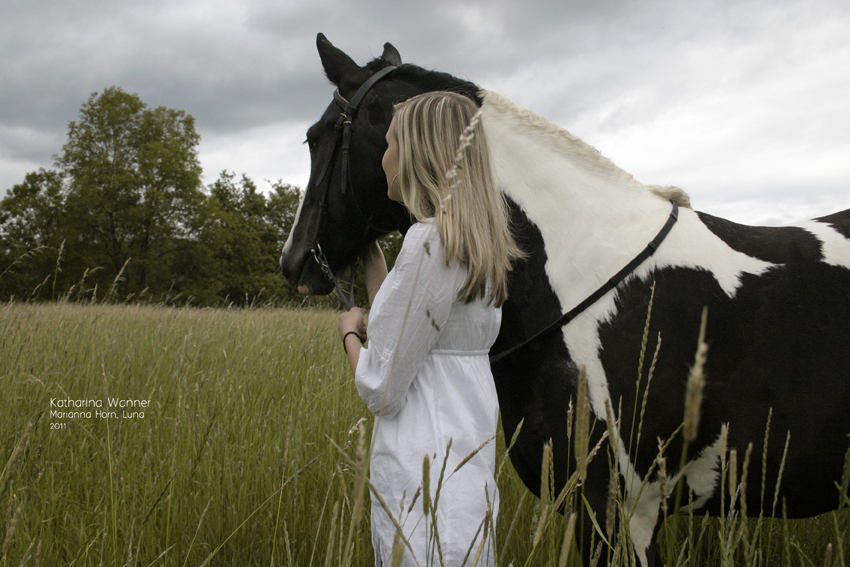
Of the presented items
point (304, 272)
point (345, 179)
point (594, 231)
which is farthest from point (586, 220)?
point (304, 272)

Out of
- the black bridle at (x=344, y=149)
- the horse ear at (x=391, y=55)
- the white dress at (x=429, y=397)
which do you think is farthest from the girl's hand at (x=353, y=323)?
the horse ear at (x=391, y=55)

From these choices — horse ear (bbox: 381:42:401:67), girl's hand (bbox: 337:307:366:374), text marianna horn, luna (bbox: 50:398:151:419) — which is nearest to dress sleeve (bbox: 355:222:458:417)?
girl's hand (bbox: 337:307:366:374)

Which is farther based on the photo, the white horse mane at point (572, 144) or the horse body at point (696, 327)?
the white horse mane at point (572, 144)

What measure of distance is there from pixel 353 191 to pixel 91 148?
95.7 feet

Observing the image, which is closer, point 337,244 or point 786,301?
point 786,301

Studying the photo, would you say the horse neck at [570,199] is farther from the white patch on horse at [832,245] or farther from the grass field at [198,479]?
the grass field at [198,479]

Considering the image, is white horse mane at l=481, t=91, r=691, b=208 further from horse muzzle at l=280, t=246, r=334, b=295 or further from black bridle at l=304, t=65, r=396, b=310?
horse muzzle at l=280, t=246, r=334, b=295

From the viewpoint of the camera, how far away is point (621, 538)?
0.95m

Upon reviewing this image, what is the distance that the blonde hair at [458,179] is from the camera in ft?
4.89

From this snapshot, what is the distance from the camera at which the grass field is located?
5.21 feet

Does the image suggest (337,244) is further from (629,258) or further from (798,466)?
(798,466)

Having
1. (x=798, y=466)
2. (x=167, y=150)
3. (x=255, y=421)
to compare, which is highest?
(x=167, y=150)

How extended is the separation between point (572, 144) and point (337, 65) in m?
1.23

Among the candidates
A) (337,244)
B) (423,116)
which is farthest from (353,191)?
(423,116)
